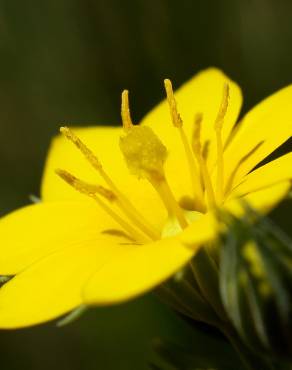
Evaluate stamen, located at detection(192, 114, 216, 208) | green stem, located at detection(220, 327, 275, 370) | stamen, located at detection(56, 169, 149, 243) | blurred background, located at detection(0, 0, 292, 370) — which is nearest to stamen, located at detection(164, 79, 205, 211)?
stamen, located at detection(192, 114, 216, 208)

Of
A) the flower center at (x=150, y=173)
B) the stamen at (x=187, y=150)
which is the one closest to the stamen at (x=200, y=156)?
the flower center at (x=150, y=173)

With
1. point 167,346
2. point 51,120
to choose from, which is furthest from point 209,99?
point 51,120

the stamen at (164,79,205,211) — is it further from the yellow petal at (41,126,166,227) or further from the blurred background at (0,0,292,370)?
the blurred background at (0,0,292,370)

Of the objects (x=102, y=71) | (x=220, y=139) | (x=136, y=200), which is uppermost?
(x=102, y=71)

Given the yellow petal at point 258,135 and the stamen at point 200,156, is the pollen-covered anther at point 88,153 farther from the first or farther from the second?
the yellow petal at point 258,135

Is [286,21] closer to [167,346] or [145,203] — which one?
[145,203]

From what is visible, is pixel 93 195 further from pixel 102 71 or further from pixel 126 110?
pixel 102 71

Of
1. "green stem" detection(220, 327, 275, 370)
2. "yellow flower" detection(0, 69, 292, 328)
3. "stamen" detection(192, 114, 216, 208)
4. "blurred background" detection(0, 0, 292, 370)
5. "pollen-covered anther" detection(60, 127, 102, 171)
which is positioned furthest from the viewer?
"blurred background" detection(0, 0, 292, 370)

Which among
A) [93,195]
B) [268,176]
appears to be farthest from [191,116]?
[268,176]
